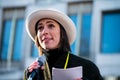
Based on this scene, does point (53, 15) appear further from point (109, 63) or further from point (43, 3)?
point (43, 3)

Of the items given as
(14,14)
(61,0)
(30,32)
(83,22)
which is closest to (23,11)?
(14,14)

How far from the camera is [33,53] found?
14711 millimetres

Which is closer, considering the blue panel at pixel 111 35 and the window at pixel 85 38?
the blue panel at pixel 111 35

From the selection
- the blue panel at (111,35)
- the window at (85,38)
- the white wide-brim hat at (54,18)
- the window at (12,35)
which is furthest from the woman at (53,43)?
the window at (12,35)

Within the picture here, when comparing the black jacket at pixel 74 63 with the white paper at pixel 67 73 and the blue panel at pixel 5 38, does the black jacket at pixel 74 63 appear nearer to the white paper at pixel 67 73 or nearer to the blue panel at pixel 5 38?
the white paper at pixel 67 73

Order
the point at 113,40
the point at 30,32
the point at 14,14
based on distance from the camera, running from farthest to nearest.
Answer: the point at 14,14 < the point at 113,40 < the point at 30,32

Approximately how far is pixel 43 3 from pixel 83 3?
1.48 meters

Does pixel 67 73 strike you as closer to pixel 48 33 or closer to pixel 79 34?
pixel 48 33

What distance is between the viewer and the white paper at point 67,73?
A: 110 inches

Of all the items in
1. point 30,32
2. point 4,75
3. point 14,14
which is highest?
point 14,14

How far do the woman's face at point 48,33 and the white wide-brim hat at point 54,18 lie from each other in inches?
1.5

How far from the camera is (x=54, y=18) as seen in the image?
3.16m

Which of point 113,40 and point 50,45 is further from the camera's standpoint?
point 113,40

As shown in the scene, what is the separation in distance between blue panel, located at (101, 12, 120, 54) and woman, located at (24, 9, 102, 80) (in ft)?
33.8
